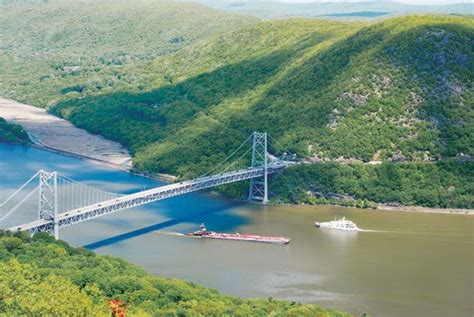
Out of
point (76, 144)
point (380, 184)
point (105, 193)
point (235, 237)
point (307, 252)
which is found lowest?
A: point (307, 252)

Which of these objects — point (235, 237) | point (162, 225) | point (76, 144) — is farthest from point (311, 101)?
point (235, 237)

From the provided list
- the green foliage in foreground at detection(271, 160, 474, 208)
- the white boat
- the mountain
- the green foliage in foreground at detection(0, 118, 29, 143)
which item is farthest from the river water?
the mountain

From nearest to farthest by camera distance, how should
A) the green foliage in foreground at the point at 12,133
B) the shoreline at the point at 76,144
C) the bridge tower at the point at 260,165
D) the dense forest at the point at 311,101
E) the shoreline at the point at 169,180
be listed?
1. the shoreline at the point at 169,180
2. the shoreline at the point at 76,144
3. the bridge tower at the point at 260,165
4. the dense forest at the point at 311,101
5. the green foliage in foreground at the point at 12,133

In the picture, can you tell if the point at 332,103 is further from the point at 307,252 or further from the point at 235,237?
the point at 307,252

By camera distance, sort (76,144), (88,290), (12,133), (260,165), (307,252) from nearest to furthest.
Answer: (88,290) < (307,252) < (260,165) < (76,144) < (12,133)

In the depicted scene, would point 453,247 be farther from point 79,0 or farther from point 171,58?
point 79,0

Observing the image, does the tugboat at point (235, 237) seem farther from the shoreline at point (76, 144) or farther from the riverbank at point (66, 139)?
the riverbank at point (66, 139)

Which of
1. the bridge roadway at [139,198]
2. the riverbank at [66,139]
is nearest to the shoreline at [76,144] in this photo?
the riverbank at [66,139]

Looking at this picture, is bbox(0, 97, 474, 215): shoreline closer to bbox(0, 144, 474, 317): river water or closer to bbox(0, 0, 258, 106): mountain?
bbox(0, 144, 474, 317): river water
